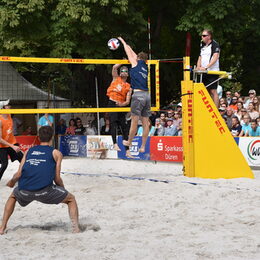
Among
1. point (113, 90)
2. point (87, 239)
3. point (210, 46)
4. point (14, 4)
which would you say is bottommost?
point (87, 239)

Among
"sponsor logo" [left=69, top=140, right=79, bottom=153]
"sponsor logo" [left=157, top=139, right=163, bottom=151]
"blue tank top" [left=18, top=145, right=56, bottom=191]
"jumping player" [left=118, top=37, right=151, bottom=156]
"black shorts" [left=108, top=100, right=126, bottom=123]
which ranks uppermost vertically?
"jumping player" [left=118, top=37, right=151, bottom=156]

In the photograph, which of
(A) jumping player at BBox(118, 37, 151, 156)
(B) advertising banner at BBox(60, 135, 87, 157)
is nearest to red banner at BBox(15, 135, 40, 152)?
(B) advertising banner at BBox(60, 135, 87, 157)

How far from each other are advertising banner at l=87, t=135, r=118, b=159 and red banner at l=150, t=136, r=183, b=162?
6.12ft

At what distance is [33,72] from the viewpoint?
2053cm

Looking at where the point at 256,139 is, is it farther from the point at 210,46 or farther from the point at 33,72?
the point at 33,72

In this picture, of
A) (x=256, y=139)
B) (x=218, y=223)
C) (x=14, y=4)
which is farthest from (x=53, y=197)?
(x=14, y=4)

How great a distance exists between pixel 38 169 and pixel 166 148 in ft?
29.0

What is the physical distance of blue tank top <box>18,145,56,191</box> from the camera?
6016 millimetres

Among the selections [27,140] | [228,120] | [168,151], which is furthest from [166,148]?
[27,140]

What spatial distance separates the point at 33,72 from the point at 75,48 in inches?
112

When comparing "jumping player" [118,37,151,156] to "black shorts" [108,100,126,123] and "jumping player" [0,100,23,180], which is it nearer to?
"black shorts" [108,100,126,123]

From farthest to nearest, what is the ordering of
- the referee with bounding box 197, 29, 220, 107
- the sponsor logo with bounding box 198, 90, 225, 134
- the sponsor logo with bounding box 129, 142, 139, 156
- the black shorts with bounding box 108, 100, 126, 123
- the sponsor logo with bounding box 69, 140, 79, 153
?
the sponsor logo with bounding box 69, 140, 79, 153, the sponsor logo with bounding box 129, 142, 139, 156, the black shorts with bounding box 108, 100, 126, 123, the referee with bounding box 197, 29, 220, 107, the sponsor logo with bounding box 198, 90, 225, 134

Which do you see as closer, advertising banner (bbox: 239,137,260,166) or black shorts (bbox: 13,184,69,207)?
black shorts (bbox: 13,184,69,207)

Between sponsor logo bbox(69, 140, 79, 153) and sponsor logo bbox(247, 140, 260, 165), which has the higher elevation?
sponsor logo bbox(247, 140, 260, 165)
